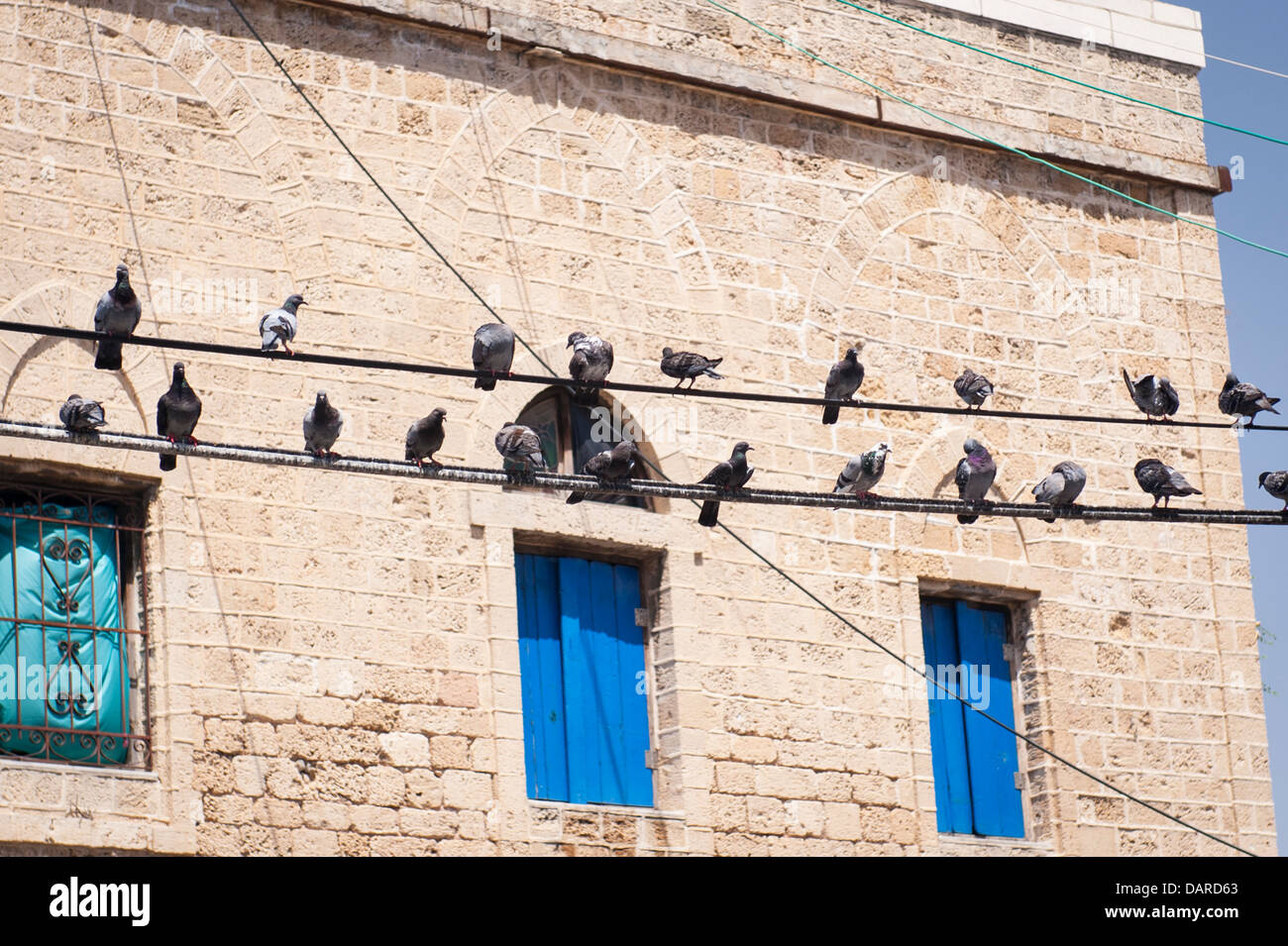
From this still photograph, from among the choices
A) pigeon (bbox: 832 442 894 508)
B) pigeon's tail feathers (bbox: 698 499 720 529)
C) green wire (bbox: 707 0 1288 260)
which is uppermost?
green wire (bbox: 707 0 1288 260)

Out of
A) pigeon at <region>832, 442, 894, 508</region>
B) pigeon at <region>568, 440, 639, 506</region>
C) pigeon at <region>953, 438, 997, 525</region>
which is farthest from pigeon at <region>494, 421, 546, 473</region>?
pigeon at <region>953, 438, 997, 525</region>

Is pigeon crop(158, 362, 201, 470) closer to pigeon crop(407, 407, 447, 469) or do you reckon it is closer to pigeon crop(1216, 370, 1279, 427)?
pigeon crop(407, 407, 447, 469)

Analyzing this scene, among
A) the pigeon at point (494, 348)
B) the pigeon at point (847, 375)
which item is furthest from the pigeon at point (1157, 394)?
the pigeon at point (494, 348)

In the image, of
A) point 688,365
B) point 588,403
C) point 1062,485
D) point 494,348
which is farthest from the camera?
point 588,403

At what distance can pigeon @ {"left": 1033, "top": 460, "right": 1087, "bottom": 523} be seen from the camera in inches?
490

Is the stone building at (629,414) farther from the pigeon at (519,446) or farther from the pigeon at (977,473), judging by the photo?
the pigeon at (977,473)

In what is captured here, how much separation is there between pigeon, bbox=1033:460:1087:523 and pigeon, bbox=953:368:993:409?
1.98 ft

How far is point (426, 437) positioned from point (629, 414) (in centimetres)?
240

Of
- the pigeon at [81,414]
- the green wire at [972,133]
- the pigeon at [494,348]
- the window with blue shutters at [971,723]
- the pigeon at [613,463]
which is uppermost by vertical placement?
the green wire at [972,133]

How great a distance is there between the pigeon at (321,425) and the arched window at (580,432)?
2.39 meters

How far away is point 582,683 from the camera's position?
12.8 metres

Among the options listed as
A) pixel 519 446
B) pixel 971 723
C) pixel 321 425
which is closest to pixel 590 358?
pixel 519 446

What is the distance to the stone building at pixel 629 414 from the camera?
11.7 metres

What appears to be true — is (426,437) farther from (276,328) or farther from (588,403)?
(588,403)
